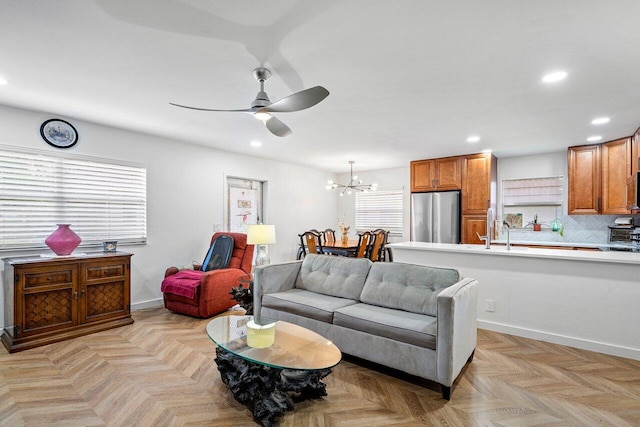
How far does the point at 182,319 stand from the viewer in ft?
13.1

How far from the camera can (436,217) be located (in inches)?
231

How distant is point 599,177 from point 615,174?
21 cm

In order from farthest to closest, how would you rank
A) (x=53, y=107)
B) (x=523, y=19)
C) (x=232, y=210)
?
(x=232, y=210), (x=53, y=107), (x=523, y=19)

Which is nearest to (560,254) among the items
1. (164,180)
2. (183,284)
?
(183,284)

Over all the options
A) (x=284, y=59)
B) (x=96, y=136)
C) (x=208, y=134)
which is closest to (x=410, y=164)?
(x=208, y=134)

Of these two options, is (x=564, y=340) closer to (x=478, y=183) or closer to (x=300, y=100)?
(x=478, y=183)

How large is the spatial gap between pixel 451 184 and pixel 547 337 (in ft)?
10.2

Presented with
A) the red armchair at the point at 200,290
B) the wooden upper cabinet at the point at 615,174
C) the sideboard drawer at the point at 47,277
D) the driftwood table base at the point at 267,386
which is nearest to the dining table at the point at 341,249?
the red armchair at the point at 200,290

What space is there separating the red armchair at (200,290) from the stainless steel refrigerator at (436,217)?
3.44 meters

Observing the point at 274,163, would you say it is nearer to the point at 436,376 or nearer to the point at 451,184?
the point at 451,184

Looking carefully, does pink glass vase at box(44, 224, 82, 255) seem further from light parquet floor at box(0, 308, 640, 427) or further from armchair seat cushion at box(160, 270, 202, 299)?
armchair seat cushion at box(160, 270, 202, 299)

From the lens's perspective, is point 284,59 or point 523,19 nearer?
point 523,19

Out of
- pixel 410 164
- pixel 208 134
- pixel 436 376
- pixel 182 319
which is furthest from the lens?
pixel 410 164

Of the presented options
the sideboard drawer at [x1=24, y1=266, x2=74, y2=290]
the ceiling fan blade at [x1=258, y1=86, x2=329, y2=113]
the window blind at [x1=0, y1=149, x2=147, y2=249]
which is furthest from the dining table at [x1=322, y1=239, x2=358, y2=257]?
the sideboard drawer at [x1=24, y1=266, x2=74, y2=290]
